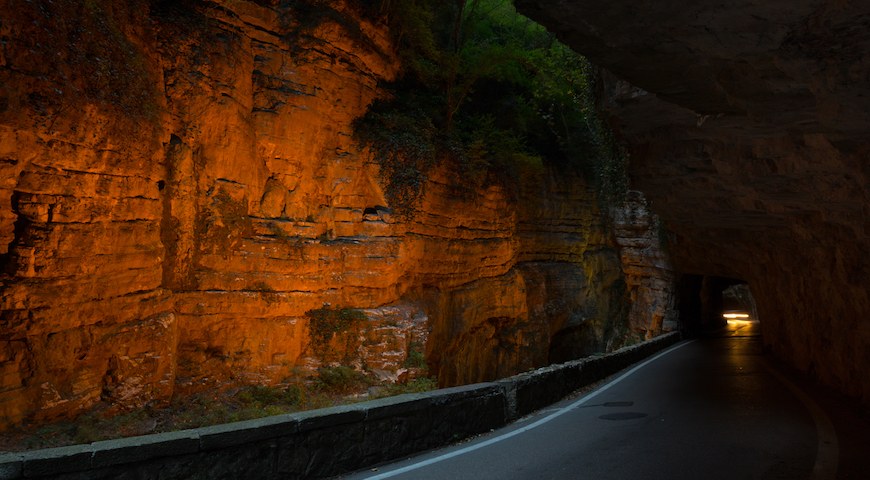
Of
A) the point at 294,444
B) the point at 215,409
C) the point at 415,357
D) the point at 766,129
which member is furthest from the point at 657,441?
the point at 415,357

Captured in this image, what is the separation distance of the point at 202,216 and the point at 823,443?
42.2 feet

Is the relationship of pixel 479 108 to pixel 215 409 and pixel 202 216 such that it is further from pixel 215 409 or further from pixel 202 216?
pixel 215 409

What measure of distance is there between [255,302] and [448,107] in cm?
1142

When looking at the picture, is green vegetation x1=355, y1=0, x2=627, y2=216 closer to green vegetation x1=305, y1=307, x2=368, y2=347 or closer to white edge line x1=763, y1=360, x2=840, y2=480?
green vegetation x1=305, y1=307, x2=368, y2=347

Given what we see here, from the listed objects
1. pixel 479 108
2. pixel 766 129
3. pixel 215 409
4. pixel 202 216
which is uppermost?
pixel 479 108

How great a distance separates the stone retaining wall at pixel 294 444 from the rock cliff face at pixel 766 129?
4535 mm

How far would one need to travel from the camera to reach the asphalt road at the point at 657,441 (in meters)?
5.99

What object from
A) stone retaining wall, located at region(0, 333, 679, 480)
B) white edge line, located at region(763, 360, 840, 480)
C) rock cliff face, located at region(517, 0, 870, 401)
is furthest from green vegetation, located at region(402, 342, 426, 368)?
white edge line, located at region(763, 360, 840, 480)

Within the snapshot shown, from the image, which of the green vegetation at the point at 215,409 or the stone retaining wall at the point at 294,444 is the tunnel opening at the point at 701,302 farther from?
the stone retaining wall at the point at 294,444

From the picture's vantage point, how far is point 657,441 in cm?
727

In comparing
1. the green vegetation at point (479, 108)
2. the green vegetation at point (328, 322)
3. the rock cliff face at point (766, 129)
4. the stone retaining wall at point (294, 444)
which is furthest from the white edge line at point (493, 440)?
the green vegetation at point (328, 322)

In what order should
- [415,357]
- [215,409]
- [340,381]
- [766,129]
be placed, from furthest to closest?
[415,357] < [340,381] < [215,409] < [766,129]

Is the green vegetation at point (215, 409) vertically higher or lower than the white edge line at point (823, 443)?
lower

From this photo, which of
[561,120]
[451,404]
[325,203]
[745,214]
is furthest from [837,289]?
[561,120]
